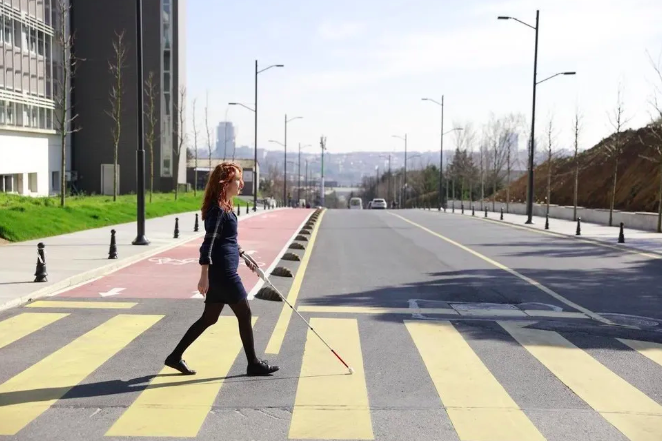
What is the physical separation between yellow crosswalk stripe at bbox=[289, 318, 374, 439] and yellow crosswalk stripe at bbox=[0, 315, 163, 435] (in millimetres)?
2091

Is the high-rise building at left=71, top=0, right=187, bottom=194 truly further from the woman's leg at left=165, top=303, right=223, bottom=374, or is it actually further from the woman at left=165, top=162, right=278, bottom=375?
the woman at left=165, top=162, right=278, bottom=375

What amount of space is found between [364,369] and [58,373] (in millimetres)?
2980

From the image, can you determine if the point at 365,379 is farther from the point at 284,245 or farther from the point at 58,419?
the point at 284,245

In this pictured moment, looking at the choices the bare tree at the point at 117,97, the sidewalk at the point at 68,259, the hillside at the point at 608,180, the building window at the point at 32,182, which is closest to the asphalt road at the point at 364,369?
the sidewalk at the point at 68,259

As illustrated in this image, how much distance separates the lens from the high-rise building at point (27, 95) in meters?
40.1

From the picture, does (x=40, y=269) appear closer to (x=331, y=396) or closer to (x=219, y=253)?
(x=219, y=253)

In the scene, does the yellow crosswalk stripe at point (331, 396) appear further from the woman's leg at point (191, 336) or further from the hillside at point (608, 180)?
the hillside at point (608, 180)

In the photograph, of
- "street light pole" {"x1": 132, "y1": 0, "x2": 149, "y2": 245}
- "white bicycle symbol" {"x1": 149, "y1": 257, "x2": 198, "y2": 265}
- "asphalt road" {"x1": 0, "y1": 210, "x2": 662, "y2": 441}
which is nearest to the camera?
"asphalt road" {"x1": 0, "y1": 210, "x2": 662, "y2": 441}

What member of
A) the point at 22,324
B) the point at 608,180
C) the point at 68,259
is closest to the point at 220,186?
the point at 22,324

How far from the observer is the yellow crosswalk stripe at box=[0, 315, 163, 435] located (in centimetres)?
586

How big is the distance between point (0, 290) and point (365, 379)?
24.1 feet

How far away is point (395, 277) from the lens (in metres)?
14.8

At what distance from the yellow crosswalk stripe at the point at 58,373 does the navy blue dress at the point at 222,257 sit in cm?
154

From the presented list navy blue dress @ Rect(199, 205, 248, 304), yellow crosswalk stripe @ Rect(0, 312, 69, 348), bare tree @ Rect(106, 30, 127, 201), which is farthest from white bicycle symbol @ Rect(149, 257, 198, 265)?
bare tree @ Rect(106, 30, 127, 201)
